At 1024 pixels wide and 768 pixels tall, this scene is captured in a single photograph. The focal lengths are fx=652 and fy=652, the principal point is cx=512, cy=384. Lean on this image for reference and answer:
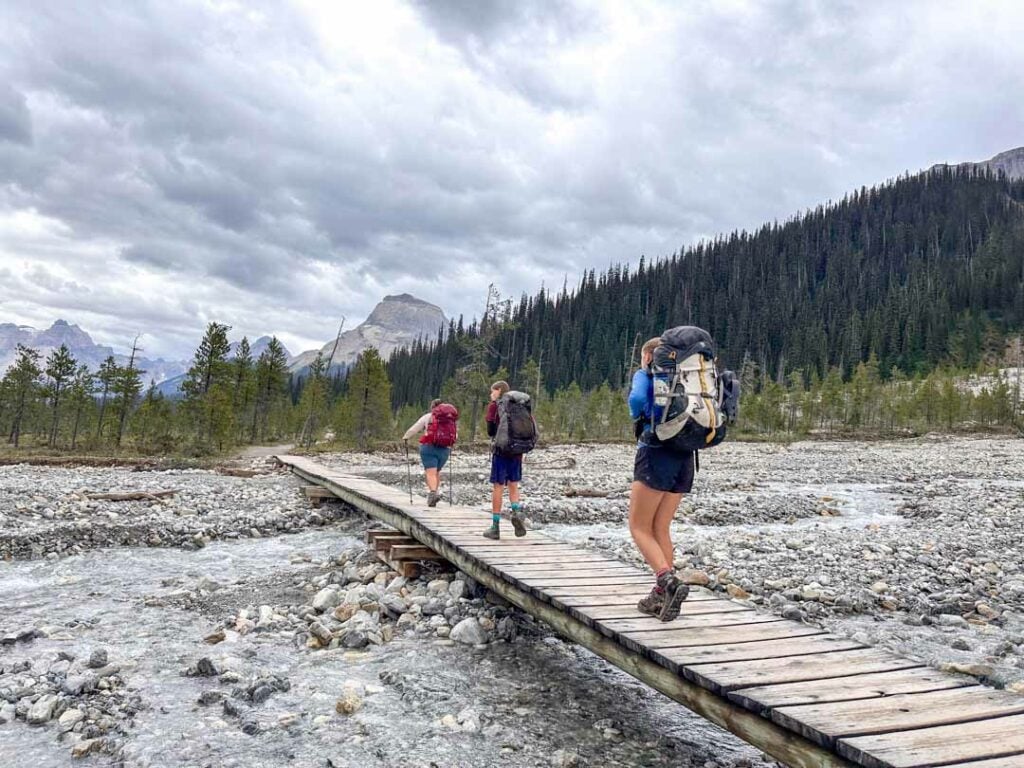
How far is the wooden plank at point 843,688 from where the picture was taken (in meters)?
3.81

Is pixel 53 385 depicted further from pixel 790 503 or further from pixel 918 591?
pixel 918 591

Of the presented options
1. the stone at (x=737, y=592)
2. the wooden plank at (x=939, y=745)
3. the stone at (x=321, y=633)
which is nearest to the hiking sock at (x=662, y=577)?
the wooden plank at (x=939, y=745)

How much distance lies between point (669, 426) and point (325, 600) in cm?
536

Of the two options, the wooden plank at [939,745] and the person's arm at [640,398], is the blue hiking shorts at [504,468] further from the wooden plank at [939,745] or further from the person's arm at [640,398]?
the wooden plank at [939,745]

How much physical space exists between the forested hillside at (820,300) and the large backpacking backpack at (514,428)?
9331 centimetres

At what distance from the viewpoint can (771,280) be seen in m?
153

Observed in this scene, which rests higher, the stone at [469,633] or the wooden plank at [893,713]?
the wooden plank at [893,713]

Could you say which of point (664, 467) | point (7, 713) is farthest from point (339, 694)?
point (664, 467)

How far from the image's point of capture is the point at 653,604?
18.0 ft

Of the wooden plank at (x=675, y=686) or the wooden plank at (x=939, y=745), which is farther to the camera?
the wooden plank at (x=675, y=686)

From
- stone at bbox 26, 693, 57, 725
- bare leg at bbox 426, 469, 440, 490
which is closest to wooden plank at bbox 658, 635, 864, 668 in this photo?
stone at bbox 26, 693, 57, 725

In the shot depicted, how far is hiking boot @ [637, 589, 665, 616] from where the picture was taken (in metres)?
5.44

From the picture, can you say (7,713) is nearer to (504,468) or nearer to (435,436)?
(504,468)

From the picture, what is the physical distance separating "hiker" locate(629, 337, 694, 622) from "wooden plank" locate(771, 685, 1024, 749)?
165 cm
